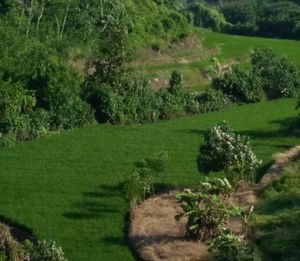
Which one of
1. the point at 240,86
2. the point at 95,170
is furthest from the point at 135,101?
the point at 95,170

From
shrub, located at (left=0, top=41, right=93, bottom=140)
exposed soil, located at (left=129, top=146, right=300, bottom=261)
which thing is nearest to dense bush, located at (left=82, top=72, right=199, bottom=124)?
shrub, located at (left=0, top=41, right=93, bottom=140)

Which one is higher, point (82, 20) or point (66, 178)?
point (82, 20)

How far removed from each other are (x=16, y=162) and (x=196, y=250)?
9.61 metres

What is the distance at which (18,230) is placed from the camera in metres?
19.0

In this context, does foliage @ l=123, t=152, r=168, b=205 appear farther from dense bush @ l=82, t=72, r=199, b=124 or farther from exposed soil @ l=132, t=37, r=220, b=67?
exposed soil @ l=132, t=37, r=220, b=67

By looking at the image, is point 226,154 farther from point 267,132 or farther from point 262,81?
point 262,81

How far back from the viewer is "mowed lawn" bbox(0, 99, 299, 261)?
18438 millimetres

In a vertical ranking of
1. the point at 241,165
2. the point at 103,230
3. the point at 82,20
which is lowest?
the point at 103,230

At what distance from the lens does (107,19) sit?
38.5 meters

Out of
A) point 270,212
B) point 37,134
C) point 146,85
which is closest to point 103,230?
point 270,212

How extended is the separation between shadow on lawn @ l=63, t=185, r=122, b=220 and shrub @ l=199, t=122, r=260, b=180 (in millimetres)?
2584

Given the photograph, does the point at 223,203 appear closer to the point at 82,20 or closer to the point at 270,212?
the point at 270,212

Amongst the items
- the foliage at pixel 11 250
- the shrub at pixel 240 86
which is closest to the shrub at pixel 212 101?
the shrub at pixel 240 86

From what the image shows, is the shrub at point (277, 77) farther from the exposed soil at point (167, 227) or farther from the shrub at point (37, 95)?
the exposed soil at point (167, 227)
